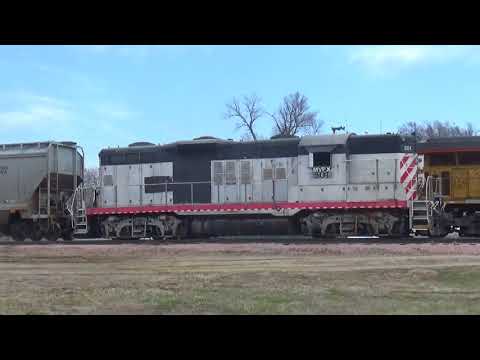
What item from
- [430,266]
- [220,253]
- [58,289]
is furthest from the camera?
[220,253]

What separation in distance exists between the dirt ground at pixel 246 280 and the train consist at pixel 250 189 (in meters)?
3.68

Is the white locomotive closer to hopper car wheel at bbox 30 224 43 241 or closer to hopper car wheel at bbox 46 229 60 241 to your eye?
hopper car wheel at bbox 46 229 60 241

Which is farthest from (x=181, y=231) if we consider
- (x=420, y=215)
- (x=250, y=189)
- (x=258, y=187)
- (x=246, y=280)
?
(x=246, y=280)

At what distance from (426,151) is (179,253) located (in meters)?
9.83

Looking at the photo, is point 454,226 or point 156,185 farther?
point 156,185

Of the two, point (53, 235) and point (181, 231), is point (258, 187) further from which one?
point (53, 235)

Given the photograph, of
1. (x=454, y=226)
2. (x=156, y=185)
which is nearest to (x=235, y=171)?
(x=156, y=185)

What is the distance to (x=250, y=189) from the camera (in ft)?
72.3

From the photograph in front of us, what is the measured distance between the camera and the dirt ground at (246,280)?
888 cm

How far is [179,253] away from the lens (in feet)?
54.4

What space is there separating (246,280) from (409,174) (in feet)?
35.9

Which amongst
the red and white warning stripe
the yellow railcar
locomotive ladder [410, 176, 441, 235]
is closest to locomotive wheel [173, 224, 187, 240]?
the red and white warning stripe
